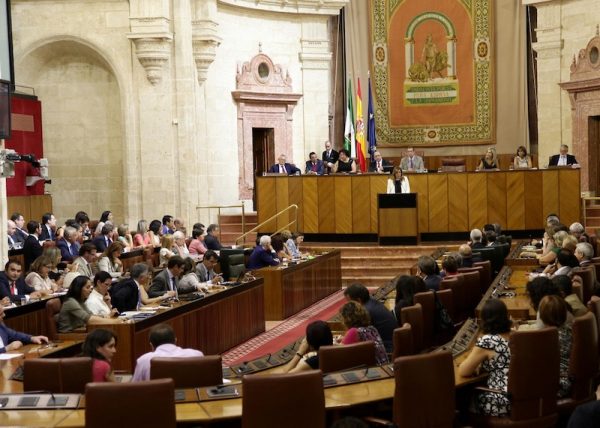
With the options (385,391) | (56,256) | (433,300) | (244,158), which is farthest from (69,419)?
(244,158)

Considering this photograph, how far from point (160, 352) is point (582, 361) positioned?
2644 mm

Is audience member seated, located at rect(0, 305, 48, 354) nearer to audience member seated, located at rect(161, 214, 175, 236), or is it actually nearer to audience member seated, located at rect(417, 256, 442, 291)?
audience member seated, located at rect(417, 256, 442, 291)

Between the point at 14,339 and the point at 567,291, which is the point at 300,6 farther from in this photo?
the point at 567,291

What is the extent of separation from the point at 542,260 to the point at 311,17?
39.0 feet

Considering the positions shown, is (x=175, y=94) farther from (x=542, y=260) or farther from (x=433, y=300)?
(x=433, y=300)

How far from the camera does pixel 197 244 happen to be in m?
15.3

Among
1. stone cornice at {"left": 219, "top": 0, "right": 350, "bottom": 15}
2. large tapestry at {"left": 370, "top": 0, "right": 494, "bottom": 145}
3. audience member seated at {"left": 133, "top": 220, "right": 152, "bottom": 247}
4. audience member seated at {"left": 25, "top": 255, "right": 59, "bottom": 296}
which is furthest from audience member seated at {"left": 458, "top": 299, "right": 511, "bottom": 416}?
large tapestry at {"left": 370, "top": 0, "right": 494, "bottom": 145}

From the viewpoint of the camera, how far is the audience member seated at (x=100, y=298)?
8766 millimetres

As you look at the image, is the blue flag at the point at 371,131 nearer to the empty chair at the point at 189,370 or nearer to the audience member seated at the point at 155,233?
the audience member seated at the point at 155,233

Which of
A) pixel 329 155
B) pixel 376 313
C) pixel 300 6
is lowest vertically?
pixel 376 313

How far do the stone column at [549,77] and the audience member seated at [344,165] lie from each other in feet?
14.9

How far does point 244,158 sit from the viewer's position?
2111 centimetres

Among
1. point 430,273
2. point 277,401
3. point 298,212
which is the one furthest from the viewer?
point 298,212

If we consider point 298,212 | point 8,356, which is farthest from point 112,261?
point 298,212
